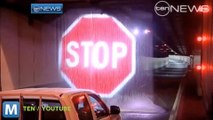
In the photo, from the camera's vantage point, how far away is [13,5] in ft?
44.1

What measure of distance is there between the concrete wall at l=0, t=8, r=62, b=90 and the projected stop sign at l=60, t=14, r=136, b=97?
422 millimetres

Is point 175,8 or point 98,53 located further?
point 98,53

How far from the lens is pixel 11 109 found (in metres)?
5.20

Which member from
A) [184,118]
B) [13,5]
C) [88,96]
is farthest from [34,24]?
[88,96]

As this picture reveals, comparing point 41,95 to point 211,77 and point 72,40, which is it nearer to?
point 72,40

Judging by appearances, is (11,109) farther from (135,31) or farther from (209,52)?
(209,52)

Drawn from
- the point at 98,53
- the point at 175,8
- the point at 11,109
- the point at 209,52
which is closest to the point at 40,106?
the point at 11,109

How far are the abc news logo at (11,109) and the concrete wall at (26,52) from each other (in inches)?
332

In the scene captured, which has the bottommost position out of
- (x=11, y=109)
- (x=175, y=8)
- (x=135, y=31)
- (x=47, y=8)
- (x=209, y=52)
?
(x=11, y=109)

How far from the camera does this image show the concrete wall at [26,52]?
1356 cm

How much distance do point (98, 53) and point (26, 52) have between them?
2404 mm

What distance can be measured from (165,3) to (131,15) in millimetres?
3110

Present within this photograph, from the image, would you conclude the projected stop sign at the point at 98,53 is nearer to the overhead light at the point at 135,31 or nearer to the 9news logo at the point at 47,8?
the overhead light at the point at 135,31

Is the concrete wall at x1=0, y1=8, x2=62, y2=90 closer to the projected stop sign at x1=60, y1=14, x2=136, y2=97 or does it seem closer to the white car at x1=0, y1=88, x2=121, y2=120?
the projected stop sign at x1=60, y1=14, x2=136, y2=97
